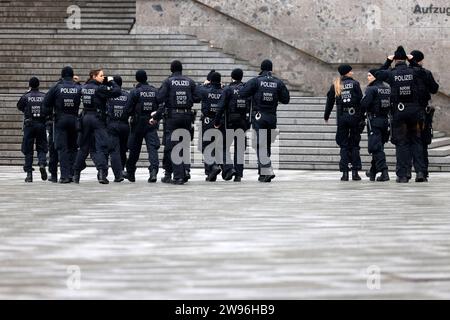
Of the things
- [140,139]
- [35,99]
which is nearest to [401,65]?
[140,139]

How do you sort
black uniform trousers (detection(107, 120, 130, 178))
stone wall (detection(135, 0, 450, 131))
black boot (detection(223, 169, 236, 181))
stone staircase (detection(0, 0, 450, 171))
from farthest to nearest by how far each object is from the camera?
stone wall (detection(135, 0, 450, 131)), stone staircase (detection(0, 0, 450, 171)), black boot (detection(223, 169, 236, 181)), black uniform trousers (detection(107, 120, 130, 178))

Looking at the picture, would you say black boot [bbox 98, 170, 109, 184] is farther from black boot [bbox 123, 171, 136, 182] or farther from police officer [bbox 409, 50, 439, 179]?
police officer [bbox 409, 50, 439, 179]

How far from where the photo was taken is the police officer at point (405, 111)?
1905cm

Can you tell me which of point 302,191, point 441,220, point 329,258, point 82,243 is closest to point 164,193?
point 302,191

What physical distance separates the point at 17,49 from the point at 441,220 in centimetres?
1945

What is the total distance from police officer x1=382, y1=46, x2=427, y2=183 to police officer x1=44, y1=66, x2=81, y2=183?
5090 mm

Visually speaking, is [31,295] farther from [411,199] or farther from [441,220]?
[411,199]

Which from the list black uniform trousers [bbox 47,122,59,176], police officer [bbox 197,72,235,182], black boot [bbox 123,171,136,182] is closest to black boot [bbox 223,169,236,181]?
police officer [bbox 197,72,235,182]

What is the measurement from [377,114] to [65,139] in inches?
203

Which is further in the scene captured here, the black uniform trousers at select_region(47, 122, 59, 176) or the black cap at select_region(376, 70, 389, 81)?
the black uniform trousers at select_region(47, 122, 59, 176)

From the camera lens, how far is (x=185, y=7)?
30.7m

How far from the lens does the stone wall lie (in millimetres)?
29094

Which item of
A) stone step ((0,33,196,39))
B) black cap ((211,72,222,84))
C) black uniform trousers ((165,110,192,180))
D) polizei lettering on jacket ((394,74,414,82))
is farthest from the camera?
stone step ((0,33,196,39))
